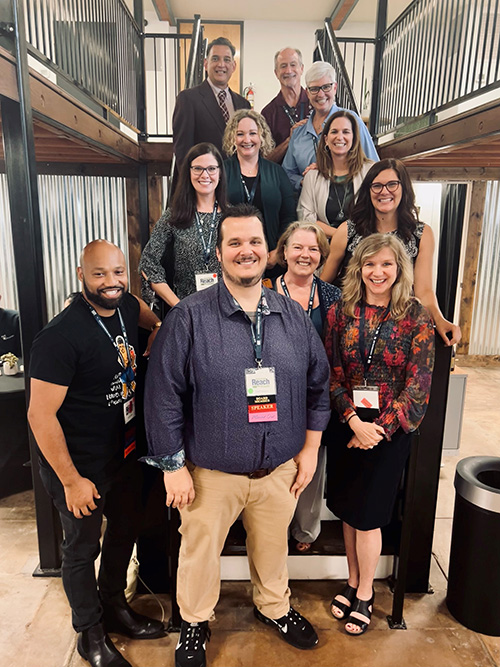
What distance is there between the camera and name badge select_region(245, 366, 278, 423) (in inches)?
68.4

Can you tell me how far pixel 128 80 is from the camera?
512 centimetres

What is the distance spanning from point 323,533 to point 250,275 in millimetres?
1634

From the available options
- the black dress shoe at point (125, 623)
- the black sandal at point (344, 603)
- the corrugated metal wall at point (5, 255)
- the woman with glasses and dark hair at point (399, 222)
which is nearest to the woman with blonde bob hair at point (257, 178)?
the woman with glasses and dark hair at point (399, 222)

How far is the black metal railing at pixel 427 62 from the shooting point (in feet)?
12.5

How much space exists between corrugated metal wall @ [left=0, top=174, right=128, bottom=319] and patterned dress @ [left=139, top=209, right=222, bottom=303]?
164 inches

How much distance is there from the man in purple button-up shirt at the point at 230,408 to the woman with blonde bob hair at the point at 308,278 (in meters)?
0.34

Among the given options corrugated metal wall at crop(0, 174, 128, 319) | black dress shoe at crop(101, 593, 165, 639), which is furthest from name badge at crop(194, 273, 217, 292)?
corrugated metal wall at crop(0, 174, 128, 319)

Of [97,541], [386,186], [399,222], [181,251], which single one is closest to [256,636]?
[97,541]

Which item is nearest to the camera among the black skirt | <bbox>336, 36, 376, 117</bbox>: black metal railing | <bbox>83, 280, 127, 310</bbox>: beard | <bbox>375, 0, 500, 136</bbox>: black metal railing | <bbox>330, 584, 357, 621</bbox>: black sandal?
<bbox>83, 280, 127, 310</bbox>: beard

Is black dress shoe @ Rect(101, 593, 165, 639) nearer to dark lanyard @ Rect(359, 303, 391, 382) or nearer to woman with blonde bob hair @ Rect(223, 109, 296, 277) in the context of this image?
dark lanyard @ Rect(359, 303, 391, 382)

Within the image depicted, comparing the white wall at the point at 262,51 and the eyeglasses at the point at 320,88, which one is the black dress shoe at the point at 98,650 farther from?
the white wall at the point at 262,51

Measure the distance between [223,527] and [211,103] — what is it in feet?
8.20

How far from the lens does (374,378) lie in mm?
2051

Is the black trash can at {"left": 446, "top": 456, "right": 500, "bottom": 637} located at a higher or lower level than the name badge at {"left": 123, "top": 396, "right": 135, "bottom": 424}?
lower
